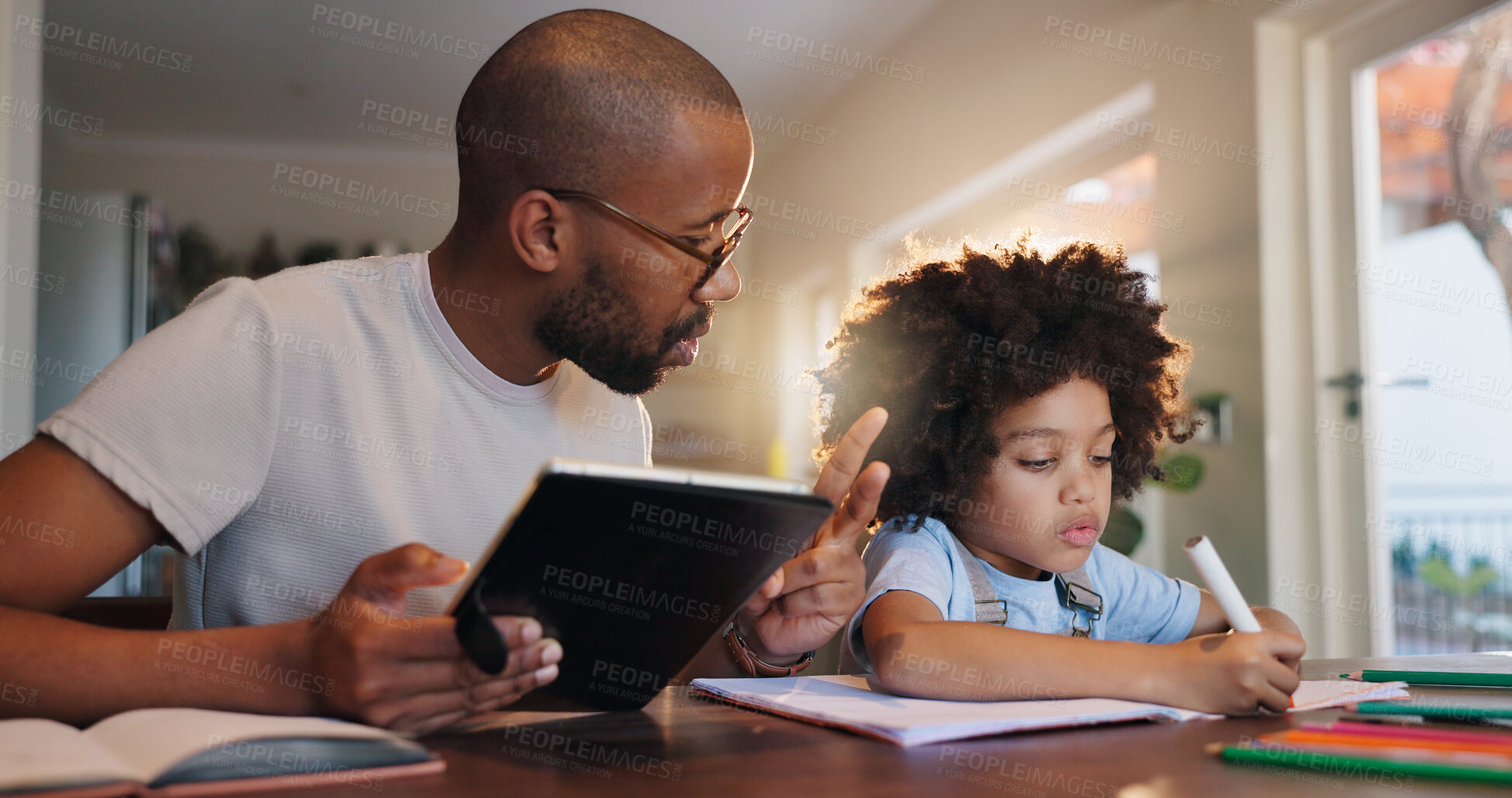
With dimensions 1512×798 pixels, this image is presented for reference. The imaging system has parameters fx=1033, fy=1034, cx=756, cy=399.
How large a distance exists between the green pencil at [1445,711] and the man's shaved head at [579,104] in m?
0.88

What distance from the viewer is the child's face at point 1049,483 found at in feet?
3.78

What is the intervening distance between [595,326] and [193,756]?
755 millimetres

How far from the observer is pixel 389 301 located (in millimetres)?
1176

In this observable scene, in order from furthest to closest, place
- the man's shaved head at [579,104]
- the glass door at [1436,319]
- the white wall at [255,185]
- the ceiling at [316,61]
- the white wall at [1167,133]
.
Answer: the white wall at [255,185], the ceiling at [316,61], the white wall at [1167,133], the glass door at [1436,319], the man's shaved head at [579,104]

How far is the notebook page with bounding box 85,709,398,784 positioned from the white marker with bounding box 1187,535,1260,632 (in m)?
0.57

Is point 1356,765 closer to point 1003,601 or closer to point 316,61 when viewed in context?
point 1003,601

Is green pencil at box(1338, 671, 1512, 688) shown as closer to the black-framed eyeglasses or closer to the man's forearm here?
the black-framed eyeglasses

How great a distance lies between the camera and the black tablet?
0.60m

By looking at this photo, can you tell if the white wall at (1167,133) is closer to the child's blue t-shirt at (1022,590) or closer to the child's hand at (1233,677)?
the child's blue t-shirt at (1022,590)

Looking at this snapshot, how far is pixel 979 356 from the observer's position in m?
1.22

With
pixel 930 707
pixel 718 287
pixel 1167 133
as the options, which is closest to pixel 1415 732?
pixel 930 707

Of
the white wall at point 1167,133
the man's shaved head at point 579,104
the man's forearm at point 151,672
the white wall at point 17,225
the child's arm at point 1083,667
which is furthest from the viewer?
the white wall at point 1167,133

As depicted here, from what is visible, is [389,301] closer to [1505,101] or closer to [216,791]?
[216,791]

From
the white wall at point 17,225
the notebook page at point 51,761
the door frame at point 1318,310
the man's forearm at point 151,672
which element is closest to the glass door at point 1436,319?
the door frame at point 1318,310
